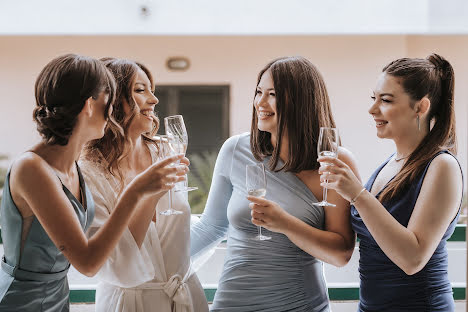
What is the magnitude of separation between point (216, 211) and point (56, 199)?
0.92 meters

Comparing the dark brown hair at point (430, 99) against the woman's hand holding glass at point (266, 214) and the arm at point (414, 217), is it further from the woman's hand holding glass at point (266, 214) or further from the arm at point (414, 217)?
the woman's hand holding glass at point (266, 214)

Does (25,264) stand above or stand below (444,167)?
below

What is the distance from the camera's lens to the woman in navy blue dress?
6.86ft

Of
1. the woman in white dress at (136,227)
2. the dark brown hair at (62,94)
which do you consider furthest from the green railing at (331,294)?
the dark brown hair at (62,94)

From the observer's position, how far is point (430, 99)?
2309 millimetres

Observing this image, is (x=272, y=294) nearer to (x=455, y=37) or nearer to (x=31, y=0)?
(x=455, y=37)

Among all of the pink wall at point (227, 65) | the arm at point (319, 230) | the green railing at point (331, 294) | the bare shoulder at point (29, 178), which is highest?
the pink wall at point (227, 65)

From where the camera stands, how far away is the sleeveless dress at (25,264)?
1905 mm

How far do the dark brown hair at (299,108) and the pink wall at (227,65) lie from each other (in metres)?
5.71

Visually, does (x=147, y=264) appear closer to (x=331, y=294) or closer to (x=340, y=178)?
(x=340, y=178)

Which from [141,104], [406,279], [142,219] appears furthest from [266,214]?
[141,104]

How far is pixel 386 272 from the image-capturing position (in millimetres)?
2262

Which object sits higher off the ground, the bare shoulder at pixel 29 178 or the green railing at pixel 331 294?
the bare shoulder at pixel 29 178

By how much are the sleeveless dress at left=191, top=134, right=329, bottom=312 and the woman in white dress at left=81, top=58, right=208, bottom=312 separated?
174mm
